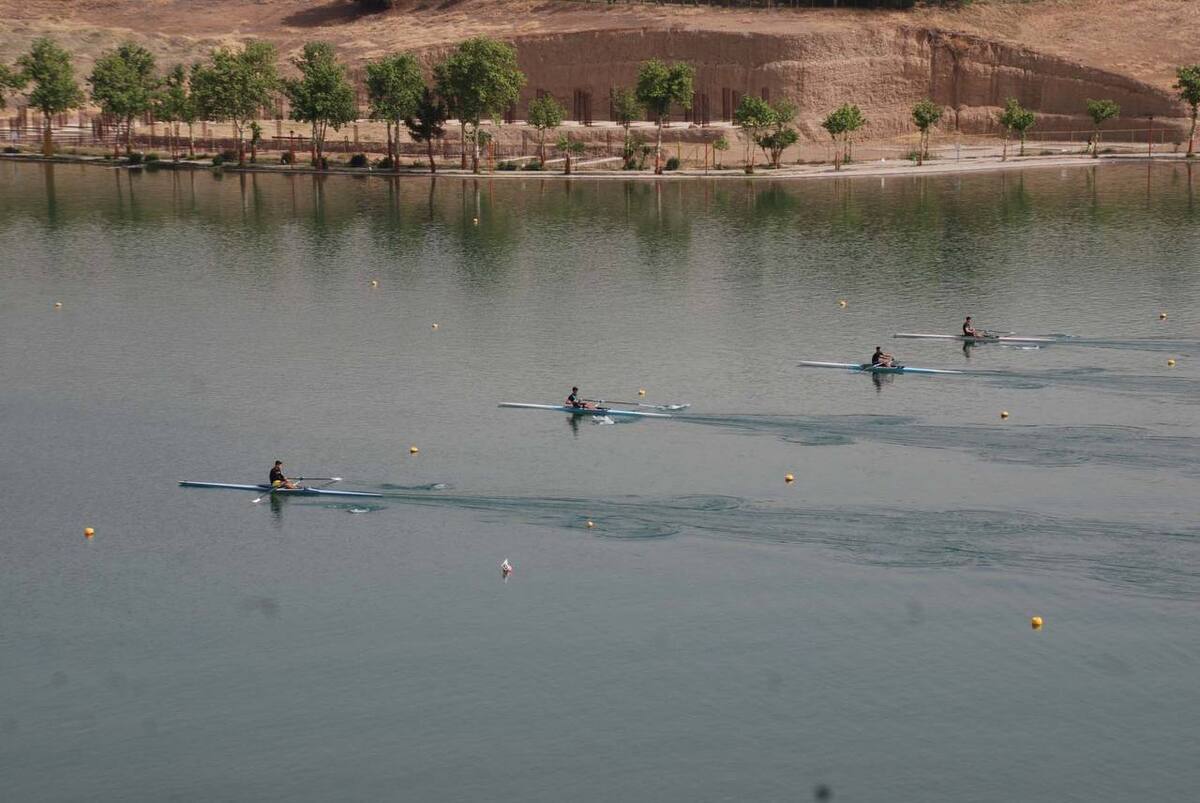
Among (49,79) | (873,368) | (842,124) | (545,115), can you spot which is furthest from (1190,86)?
(49,79)

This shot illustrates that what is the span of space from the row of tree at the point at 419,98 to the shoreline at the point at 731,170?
8.07ft

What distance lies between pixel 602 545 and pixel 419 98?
128 meters

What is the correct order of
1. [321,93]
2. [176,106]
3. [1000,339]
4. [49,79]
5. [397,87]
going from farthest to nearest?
[49,79]
[176,106]
[321,93]
[397,87]
[1000,339]

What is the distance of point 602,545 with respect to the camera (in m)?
59.7

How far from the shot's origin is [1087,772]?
4444 cm

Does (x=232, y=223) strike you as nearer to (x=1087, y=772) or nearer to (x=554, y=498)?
(x=554, y=498)

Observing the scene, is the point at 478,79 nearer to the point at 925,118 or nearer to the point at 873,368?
the point at 925,118

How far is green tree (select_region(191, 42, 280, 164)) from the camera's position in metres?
182

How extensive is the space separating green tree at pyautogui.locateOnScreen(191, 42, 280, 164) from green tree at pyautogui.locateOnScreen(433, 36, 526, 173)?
76.4 feet

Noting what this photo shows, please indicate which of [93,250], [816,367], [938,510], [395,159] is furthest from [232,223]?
[938,510]

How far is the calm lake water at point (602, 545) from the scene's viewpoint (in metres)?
45.9

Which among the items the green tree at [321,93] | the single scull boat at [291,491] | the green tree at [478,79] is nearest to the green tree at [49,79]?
the green tree at [321,93]

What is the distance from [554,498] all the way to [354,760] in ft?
67.1

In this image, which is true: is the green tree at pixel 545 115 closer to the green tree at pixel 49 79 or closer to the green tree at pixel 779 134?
the green tree at pixel 779 134
